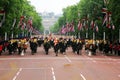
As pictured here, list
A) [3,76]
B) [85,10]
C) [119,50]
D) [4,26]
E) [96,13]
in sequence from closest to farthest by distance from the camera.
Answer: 1. [3,76]
2. [119,50]
3. [4,26]
4. [96,13]
5. [85,10]

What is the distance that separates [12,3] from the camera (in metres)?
72.2

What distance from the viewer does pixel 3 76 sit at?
94.6 ft

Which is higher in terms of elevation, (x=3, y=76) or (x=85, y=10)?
(x=85, y=10)

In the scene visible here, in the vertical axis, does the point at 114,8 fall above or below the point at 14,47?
above

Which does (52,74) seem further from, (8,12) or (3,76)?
(8,12)

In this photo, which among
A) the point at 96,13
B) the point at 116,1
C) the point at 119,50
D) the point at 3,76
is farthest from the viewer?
the point at 96,13

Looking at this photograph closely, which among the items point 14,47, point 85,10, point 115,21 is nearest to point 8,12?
point 14,47

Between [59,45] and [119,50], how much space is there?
7.23m

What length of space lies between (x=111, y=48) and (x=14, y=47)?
12.2m

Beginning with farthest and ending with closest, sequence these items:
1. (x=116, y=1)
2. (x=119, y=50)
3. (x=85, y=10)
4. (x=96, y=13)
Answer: (x=85, y=10)
(x=96, y=13)
(x=116, y=1)
(x=119, y=50)

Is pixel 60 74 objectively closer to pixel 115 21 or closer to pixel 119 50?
pixel 119 50

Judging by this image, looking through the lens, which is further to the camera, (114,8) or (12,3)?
(12,3)

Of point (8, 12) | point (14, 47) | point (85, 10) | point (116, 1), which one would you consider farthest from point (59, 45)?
point (85, 10)

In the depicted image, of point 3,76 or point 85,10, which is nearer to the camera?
point 3,76
